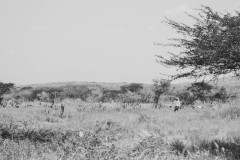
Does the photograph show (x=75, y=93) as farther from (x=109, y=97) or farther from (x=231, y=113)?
(x=231, y=113)

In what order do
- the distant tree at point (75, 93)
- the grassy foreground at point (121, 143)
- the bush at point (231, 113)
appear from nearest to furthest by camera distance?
Result: the grassy foreground at point (121, 143) < the bush at point (231, 113) < the distant tree at point (75, 93)

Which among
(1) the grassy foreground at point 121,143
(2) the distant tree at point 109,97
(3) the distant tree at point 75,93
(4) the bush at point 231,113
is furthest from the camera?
(3) the distant tree at point 75,93

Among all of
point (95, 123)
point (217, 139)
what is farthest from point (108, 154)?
point (95, 123)

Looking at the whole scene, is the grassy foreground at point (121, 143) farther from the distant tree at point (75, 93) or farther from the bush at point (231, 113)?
the distant tree at point (75, 93)

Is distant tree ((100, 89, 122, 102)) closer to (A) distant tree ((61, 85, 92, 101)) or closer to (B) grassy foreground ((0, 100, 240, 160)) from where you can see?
(A) distant tree ((61, 85, 92, 101))

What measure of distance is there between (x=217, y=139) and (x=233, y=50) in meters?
4.19

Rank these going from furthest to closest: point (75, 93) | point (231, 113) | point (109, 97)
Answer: point (75, 93), point (109, 97), point (231, 113)

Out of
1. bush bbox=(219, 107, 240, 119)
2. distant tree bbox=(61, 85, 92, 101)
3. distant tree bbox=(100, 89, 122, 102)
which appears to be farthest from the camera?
distant tree bbox=(61, 85, 92, 101)

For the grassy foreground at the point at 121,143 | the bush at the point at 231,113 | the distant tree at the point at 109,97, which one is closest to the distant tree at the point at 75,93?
the distant tree at the point at 109,97

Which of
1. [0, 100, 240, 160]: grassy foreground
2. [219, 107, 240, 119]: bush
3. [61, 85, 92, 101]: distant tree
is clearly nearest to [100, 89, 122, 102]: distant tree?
[61, 85, 92, 101]: distant tree

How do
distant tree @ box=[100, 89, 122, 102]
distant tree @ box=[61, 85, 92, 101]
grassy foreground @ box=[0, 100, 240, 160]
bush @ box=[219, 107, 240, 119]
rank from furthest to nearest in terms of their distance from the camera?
distant tree @ box=[61, 85, 92, 101]
distant tree @ box=[100, 89, 122, 102]
bush @ box=[219, 107, 240, 119]
grassy foreground @ box=[0, 100, 240, 160]

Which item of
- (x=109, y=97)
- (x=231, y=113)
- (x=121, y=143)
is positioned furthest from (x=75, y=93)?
(x=121, y=143)

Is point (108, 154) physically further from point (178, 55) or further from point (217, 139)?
point (217, 139)

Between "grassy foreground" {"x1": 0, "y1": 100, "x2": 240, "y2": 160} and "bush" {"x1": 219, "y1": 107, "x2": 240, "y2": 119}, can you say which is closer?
"grassy foreground" {"x1": 0, "y1": 100, "x2": 240, "y2": 160}
